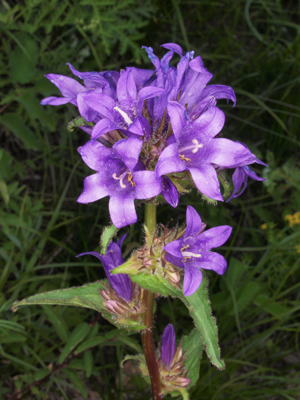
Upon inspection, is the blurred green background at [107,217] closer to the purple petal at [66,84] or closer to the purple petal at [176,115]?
the purple petal at [66,84]

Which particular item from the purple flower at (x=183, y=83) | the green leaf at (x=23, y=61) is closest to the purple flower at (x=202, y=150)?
the purple flower at (x=183, y=83)

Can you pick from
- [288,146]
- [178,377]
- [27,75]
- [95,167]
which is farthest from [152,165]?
[288,146]

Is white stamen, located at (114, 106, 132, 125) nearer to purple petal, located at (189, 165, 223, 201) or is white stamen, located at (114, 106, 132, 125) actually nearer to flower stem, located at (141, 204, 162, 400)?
purple petal, located at (189, 165, 223, 201)

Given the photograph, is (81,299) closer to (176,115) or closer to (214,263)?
(214,263)

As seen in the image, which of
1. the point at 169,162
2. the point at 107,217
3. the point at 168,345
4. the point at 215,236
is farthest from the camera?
the point at 107,217

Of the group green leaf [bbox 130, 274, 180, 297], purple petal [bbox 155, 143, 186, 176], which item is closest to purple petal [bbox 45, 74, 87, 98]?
purple petal [bbox 155, 143, 186, 176]

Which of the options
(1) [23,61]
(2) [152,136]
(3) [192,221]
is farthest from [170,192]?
(1) [23,61]

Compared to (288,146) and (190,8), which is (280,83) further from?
(190,8)
